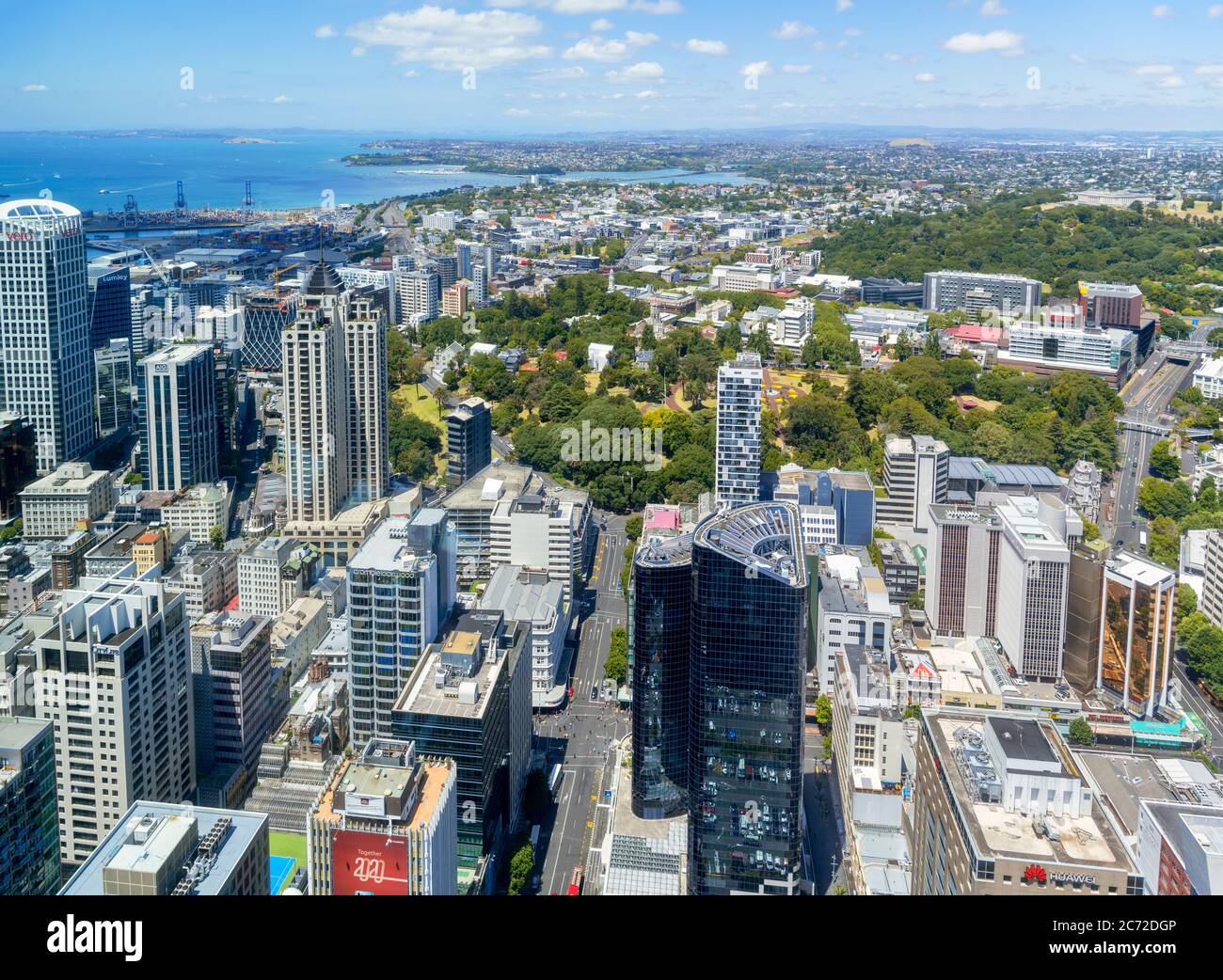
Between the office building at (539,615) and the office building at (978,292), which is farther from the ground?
the office building at (978,292)

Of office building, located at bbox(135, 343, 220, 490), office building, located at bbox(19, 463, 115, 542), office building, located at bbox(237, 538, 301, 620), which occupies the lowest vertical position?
office building, located at bbox(237, 538, 301, 620)

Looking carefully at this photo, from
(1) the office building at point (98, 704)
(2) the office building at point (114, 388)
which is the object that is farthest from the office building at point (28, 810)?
(2) the office building at point (114, 388)

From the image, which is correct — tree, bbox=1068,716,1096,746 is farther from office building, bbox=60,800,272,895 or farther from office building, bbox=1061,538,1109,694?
office building, bbox=60,800,272,895

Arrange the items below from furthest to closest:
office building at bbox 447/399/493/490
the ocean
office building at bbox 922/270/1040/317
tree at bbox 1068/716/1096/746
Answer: office building at bbox 922/270/1040/317 < office building at bbox 447/399/493/490 < the ocean < tree at bbox 1068/716/1096/746

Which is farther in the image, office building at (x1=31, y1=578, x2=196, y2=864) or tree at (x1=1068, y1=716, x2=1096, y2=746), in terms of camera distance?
tree at (x1=1068, y1=716, x2=1096, y2=746)

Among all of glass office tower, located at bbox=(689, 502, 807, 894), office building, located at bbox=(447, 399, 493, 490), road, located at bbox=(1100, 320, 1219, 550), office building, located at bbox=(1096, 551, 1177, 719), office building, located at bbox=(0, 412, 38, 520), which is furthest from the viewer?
office building, located at bbox=(447, 399, 493, 490)

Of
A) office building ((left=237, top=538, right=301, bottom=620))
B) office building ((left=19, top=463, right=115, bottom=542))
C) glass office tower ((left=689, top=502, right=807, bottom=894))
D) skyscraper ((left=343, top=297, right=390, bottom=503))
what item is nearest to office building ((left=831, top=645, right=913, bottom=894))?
glass office tower ((left=689, top=502, right=807, bottom=894))

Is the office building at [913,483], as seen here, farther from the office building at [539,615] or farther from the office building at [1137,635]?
the office building at [539,615]
